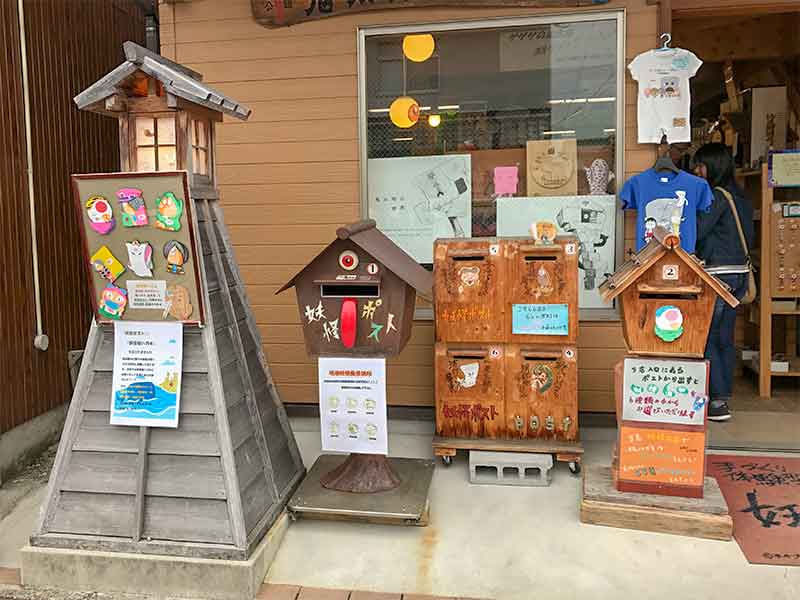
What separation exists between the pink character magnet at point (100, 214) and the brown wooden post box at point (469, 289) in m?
1.84

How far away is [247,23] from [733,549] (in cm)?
452

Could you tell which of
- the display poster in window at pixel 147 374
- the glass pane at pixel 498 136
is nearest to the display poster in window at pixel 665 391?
the glass pane at pixel 498 136

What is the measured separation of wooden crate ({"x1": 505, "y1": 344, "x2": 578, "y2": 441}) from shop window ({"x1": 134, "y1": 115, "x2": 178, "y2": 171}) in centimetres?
216

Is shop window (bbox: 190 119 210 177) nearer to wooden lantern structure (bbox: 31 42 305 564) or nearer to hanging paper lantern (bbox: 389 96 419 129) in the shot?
wooden lantern structure (bbox: 31 42 305 564)

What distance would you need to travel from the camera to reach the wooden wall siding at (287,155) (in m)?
4.98

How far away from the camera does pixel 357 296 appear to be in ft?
11.5

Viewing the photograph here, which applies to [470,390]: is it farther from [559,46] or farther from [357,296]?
[559,46]

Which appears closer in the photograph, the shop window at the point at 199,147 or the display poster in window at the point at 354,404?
the shop window at the point at 199,147

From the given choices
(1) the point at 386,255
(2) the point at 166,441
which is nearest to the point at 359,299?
(1) the point at 386,255

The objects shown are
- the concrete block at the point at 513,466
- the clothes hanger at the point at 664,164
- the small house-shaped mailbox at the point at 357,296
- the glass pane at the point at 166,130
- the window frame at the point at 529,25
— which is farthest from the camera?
the window frame at the point at 529,25

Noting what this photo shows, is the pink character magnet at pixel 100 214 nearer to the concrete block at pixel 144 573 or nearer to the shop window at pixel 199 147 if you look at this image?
the shop window at pixel 199 147

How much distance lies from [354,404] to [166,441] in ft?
3.05

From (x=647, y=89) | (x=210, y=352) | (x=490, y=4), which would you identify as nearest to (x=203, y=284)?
(x=210, y=352)

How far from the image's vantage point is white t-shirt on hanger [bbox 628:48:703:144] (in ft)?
14.9
